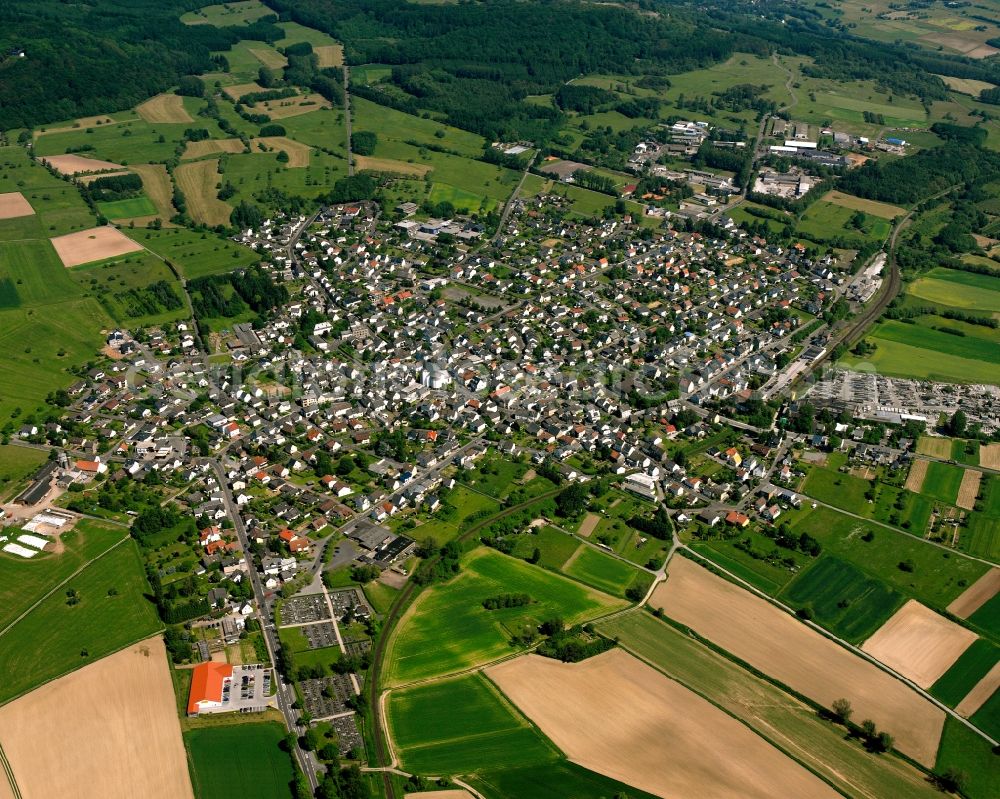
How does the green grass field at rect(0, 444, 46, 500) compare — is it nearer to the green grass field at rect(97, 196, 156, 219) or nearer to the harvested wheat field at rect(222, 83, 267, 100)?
the green grass field at rect(97, 196, 156, 219)

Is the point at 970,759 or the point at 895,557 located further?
the point at 895,557

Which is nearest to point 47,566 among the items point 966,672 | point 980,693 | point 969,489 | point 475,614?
point 475,614

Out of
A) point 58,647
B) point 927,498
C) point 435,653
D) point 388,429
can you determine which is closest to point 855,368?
point 927,498

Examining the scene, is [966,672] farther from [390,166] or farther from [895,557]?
[390,166]

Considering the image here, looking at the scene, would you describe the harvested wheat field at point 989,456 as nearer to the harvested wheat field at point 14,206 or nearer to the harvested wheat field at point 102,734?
the harvested wheat field at point 102,734

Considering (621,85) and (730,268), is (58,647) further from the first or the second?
(621,85)

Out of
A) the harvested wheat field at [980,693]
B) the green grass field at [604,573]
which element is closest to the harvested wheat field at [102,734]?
the green grass field at [604,573]
